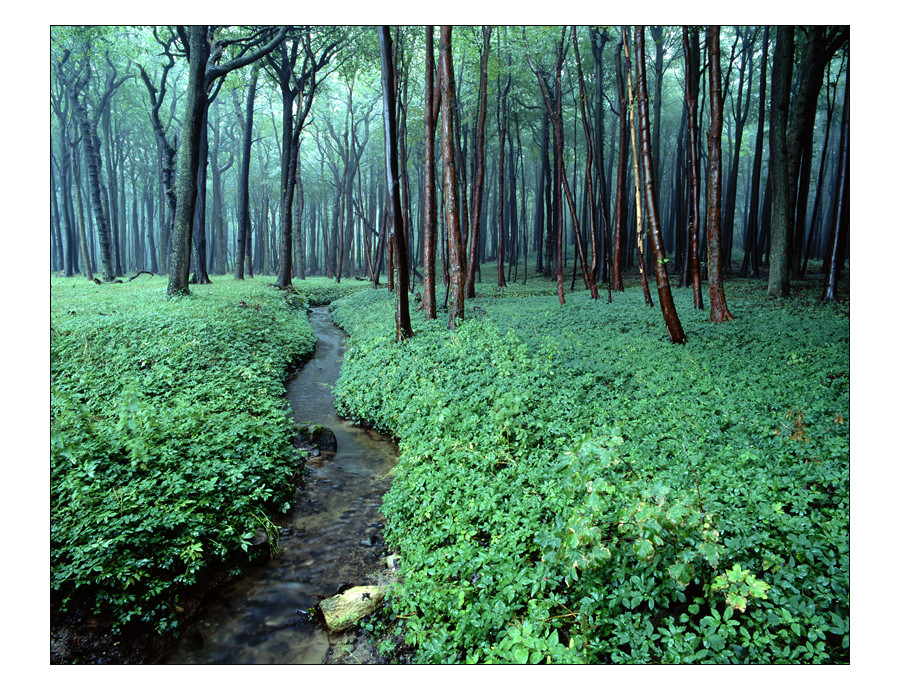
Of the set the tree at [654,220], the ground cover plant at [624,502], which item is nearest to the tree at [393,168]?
the ground cover plant at [624,502]

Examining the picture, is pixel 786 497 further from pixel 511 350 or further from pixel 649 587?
pixel 511 350

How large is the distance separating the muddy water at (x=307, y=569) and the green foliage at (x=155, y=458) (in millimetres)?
249

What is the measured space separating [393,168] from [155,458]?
6.53 m

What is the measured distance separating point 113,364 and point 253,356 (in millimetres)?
2106

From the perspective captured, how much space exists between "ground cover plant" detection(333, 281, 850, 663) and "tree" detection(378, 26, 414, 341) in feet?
7.56

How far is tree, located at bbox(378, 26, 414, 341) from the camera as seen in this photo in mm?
8594

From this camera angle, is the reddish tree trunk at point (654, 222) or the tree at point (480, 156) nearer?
the reddish tree trunk at point (654, 222)

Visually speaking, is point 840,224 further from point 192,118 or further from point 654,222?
point 192,118

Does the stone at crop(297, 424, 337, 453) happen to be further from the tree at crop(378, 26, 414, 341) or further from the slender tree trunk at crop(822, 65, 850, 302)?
the slender tree trunk at crop(822, 65, 850, 302)

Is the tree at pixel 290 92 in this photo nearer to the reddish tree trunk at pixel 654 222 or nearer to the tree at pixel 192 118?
the tree at pixel 192 118

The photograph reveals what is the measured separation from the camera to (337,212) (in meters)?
29.7

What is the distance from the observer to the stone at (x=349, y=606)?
3227 millimetres

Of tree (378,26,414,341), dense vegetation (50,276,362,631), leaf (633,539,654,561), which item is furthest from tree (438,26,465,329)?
leaf (633,539,654,561)
